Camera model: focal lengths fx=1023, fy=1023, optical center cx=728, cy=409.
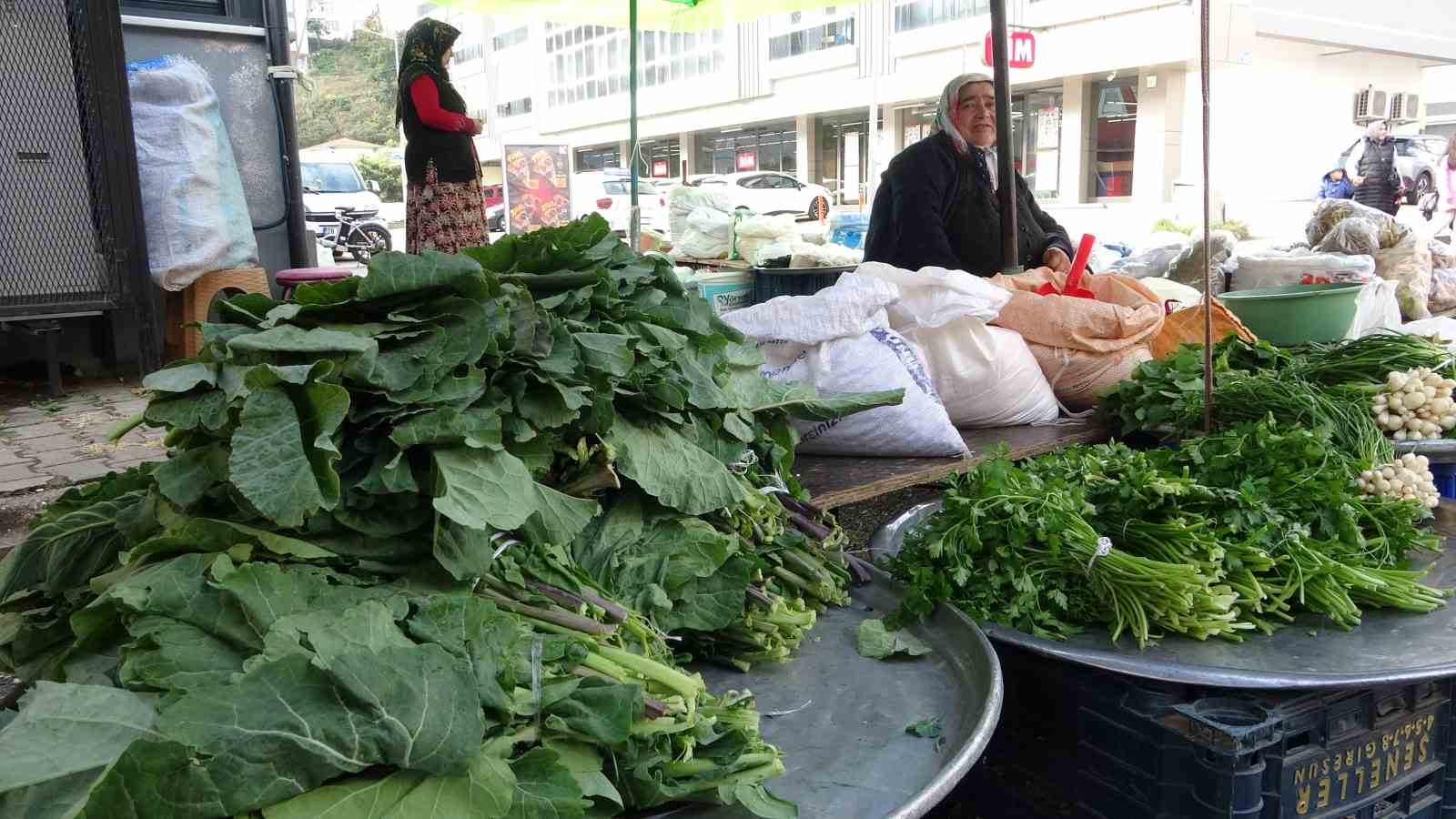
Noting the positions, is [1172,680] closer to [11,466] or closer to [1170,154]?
[11,466]

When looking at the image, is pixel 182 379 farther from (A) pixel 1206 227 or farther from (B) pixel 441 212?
(B) pixel 441 212

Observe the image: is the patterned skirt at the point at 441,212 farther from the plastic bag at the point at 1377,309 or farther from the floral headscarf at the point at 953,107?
the plastic bag at the point at 1377,309

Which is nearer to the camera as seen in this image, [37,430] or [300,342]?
[300,342]

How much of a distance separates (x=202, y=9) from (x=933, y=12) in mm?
21557

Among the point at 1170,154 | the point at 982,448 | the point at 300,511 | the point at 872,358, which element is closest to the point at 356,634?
the point at 300,511

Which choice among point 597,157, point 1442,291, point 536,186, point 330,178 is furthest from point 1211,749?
point 597,157

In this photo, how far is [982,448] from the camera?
9.39 feet

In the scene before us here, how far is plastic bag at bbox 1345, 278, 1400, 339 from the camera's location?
13.4 ft

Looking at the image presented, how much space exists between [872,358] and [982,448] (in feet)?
1.41

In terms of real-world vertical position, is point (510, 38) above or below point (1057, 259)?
above

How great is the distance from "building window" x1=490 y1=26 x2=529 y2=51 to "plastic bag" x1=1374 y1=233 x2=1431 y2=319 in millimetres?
41548

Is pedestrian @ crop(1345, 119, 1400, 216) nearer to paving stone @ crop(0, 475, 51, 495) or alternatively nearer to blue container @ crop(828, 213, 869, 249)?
blue container @ crop(828, 213, 869, 249)

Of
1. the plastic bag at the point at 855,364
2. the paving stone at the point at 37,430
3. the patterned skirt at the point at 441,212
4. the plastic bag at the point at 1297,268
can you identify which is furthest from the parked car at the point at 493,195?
the plastic bag at the point at 855,364

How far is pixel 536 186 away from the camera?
14.7 meters
